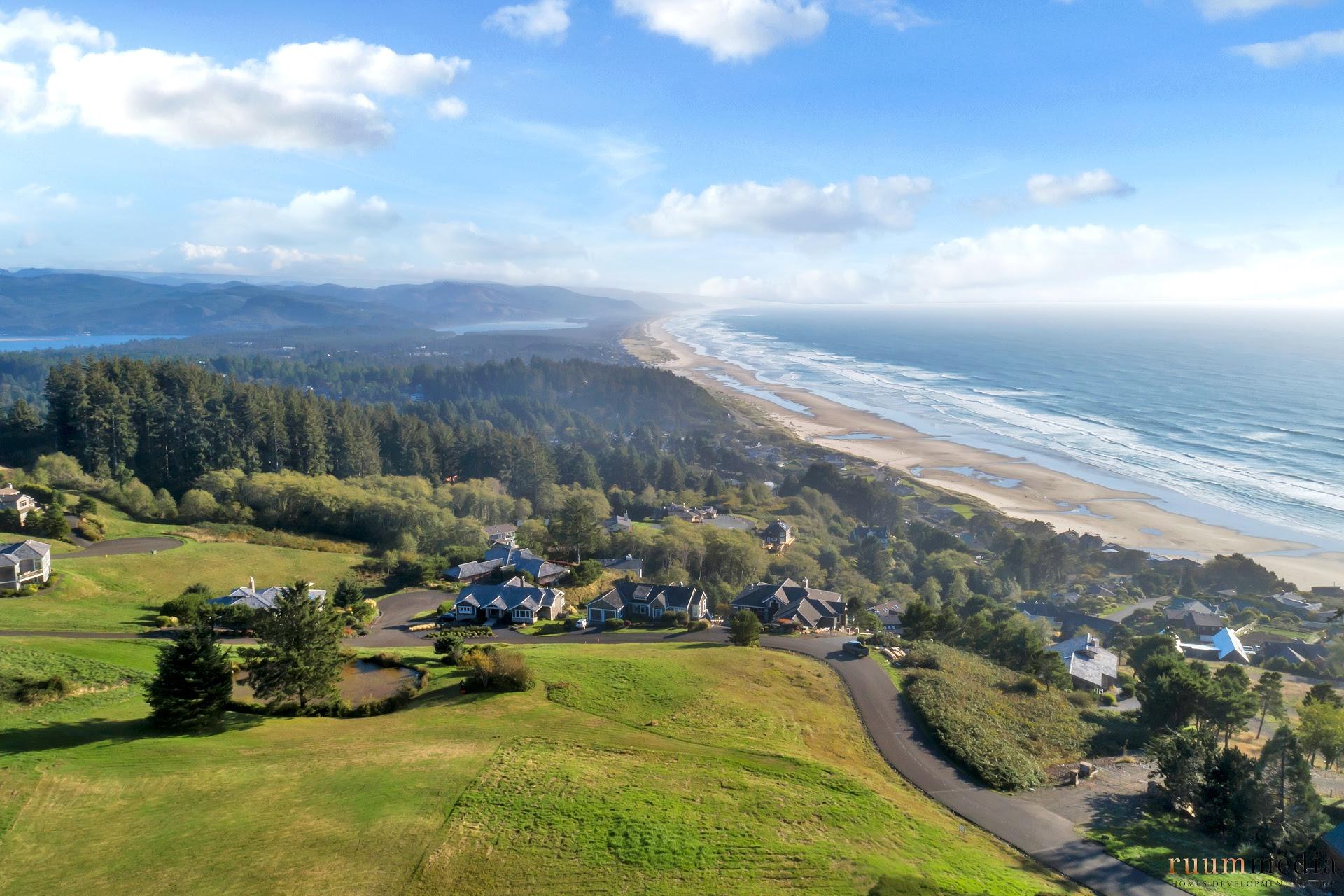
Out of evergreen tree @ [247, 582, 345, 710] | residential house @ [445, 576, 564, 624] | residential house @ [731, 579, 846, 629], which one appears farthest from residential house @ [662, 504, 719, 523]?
evergreen tree @ [247, 582, 345, 710]

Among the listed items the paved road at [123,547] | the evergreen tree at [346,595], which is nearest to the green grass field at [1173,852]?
the evergreen tree at [346,595]

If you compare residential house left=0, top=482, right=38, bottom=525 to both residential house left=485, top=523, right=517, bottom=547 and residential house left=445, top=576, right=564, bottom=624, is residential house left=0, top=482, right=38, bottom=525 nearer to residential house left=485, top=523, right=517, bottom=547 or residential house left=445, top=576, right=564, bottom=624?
residential house left=445, top=576, right=564, bottom=624

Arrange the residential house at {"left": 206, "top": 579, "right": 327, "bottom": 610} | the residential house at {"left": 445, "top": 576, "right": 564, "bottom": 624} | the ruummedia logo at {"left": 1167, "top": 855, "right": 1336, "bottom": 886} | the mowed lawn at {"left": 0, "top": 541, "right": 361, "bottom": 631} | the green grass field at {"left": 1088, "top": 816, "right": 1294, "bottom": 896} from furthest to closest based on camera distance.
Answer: the residential house at {"left": 445, "top": 576, "right": 564, "bottom": 624} → the residential house at {"left": 206, "top": 579, "right": 327, "bottom": 610} → the mowed lawn at {"left": 0, "top": 541, "right": 361, "bottom": 631} → the ruummedia logo at {"left": 1167, "top": 855, "right": 1336, "bottom": 886} → the green grass field at {"left": 1088, "top": 816, "right": 1294, "bottom": 896}

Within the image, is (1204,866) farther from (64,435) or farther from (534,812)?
(64,435)

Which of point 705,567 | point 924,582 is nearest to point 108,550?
point 705,567

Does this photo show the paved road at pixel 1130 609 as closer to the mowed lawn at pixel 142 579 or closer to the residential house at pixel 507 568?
the residential house at pixel 507 568
